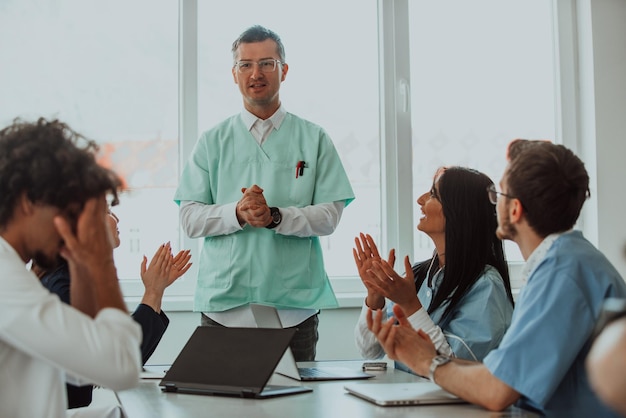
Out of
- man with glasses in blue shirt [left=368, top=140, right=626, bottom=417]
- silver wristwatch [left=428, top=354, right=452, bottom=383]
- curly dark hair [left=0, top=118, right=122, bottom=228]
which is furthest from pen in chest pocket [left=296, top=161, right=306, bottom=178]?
curly dark hair [left=0, top=118, right=122, bottom=228]

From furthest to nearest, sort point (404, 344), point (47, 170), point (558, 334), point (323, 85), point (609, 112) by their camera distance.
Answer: point (609, 112), point (323, 85), point (404, 344), point (558, 334), point (47, 170)

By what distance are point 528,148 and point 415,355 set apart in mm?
541

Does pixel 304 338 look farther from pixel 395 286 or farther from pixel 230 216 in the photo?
pixel 395 286

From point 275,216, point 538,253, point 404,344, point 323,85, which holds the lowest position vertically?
point 404,344

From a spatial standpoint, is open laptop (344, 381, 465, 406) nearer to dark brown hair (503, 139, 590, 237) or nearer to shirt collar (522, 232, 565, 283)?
shirt collar (522, 232, 565, 283)

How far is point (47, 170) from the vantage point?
Answer: 1330 mm

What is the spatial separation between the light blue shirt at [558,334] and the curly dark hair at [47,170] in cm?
88

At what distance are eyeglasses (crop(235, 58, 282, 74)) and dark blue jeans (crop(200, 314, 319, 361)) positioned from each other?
0.98m

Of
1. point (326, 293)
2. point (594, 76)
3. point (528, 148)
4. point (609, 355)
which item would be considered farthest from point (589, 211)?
point (609, 355)

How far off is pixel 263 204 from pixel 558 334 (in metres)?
1.44

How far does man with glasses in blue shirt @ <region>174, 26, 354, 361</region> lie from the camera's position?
2.98 metres

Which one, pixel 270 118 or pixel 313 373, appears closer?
pixel 313 373

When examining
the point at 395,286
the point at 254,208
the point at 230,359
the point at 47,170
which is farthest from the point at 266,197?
the point at 47,170

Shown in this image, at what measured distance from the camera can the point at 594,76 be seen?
14.2 feet
